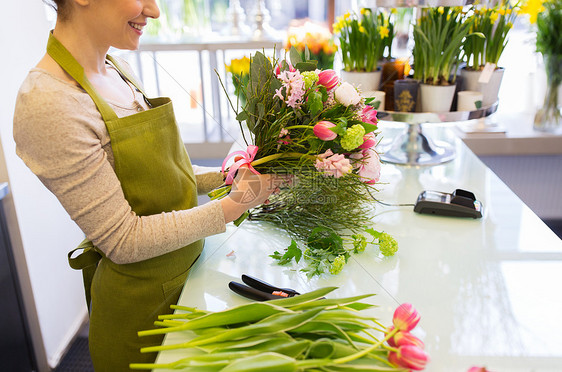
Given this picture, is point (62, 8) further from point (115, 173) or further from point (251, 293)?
point (251, 293)

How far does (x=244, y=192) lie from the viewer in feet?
3.20

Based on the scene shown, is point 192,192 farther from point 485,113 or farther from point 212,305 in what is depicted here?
point 485,113

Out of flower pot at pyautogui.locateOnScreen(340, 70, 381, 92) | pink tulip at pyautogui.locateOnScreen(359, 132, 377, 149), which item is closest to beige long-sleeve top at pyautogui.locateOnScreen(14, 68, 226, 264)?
pink tulip at pyautogui.locateOnScreen(359, 132, 377, 149)

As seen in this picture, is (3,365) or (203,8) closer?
(3,365)

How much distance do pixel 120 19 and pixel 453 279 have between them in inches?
32.9

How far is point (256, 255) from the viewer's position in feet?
3.50

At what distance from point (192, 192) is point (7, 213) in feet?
3.03

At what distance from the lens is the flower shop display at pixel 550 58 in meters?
2.24

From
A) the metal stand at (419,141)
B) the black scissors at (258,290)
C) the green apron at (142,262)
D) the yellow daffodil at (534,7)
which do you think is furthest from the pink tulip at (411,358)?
the yellow daffodil at (534,7)

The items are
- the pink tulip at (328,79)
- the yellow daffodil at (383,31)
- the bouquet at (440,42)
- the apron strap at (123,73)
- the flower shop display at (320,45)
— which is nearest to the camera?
the pink tulip at (328,79)

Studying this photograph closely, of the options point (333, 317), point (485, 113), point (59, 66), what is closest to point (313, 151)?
point (333, 317)

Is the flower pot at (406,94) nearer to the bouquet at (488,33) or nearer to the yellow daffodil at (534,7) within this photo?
the bouquet at (488,33)

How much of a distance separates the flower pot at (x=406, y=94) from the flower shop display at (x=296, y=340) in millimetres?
980

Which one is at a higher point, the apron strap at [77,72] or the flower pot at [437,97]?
the apron strap at [77,72]
